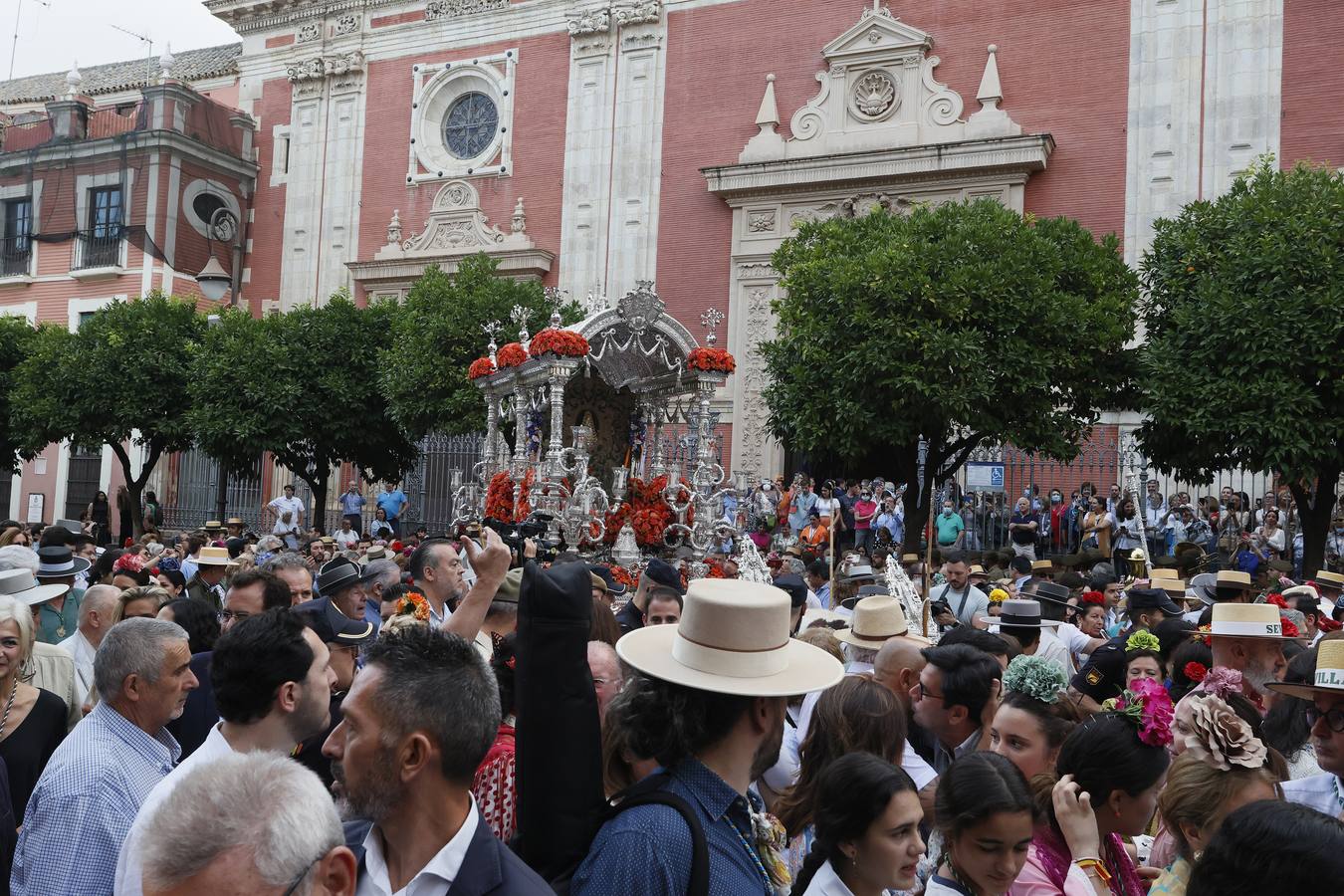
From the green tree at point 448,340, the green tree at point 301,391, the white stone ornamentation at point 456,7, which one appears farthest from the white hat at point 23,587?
the white stone ornamentation at point 456,7

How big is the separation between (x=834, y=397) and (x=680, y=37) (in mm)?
12175

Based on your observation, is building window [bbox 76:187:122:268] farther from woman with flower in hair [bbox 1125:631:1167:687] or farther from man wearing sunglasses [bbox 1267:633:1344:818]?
man wearing sunglasses [bbox 1267:633:1344:818]

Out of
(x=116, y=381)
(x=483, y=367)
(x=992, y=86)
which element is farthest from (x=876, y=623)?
(x=116, y=381)

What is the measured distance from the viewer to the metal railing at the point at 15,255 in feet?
112

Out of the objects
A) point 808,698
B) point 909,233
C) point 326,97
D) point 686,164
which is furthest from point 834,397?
point 326,97

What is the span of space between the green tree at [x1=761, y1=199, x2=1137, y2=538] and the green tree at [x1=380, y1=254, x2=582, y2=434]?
6.90 m

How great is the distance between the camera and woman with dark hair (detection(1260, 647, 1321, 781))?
503cm

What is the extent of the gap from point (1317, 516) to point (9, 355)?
3010 cm

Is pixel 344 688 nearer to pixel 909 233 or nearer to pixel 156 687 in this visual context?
pixel 156 687

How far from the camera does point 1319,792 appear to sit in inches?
170

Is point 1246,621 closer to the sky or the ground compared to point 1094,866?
closer to the sky

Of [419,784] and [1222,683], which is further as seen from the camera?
[1222,683]

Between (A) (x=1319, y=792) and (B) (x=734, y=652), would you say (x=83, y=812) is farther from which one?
(A) (x=1319, y=792)

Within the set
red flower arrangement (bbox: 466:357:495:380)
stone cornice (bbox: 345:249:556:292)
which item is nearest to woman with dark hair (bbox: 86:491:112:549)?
stone cornice (bbox: 345:249:556:292)
